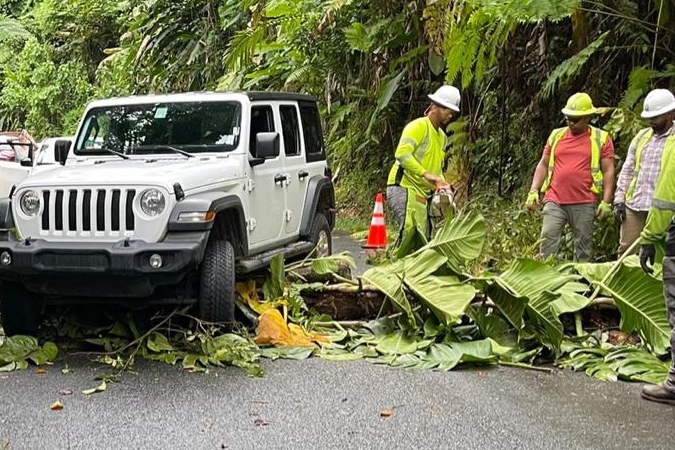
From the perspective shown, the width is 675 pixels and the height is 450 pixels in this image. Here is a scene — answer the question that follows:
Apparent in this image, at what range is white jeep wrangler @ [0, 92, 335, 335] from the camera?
19.0 feet

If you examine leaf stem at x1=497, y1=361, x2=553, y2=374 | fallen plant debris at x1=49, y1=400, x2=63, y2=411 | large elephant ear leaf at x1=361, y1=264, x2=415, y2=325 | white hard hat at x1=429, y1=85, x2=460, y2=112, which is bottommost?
leaf stem at x1=497, y1=361, x2=553, y2=374

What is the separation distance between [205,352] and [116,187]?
1302mm

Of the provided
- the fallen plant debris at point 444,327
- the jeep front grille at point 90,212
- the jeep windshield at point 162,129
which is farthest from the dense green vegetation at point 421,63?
the jeep front grille at point 90,212

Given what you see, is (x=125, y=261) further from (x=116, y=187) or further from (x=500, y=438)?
(x=500, y=438)

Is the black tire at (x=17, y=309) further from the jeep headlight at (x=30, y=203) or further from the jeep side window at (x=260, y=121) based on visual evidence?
the jeep side window at (x=260, y=121)

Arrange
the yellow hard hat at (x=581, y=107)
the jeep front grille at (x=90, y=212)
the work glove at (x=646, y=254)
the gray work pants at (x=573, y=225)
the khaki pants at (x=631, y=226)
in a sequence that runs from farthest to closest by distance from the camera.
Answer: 1. the gray work pants at (x=573, y=225)
2. the yellow hard hat at (x=581, y=107)
3. the khaki pants at (x=631, y=226)
4. the jeep front grille at (x=90, y=212)
5. the work glove at (x=646, y=254)

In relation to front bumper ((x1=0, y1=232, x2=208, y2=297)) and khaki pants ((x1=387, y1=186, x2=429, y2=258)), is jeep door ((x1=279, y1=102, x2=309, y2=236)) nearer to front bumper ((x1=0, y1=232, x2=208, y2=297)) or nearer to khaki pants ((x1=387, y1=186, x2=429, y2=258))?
khaki pants ((x1=387, y1=186, x2=429, y2=258))

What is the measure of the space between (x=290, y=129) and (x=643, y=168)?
3367mm

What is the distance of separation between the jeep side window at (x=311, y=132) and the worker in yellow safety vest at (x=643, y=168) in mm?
3136

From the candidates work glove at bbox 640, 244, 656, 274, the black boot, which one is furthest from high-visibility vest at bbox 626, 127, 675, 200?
the black boot

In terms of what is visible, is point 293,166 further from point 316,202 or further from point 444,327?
point 444,327

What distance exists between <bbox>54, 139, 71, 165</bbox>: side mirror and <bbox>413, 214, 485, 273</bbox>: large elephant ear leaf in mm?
3215

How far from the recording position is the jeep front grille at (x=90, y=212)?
5930 mm

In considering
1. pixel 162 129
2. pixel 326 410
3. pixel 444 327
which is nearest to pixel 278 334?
pixel 444 327
